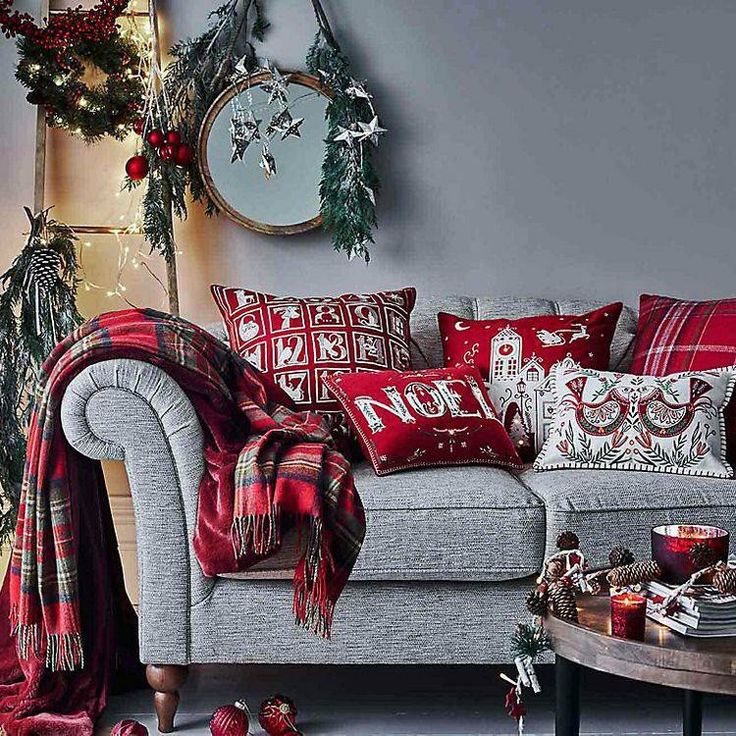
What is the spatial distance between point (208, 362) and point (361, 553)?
529 mm

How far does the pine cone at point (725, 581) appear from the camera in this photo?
64.2 inches

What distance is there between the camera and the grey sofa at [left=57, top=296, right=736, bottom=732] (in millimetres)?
2328

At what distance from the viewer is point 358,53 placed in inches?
139

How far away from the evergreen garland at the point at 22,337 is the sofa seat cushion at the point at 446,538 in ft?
3.69

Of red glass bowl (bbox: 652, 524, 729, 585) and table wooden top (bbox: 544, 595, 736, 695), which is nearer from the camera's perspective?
table wooden top (bbox: 544, 595, 736, 695)

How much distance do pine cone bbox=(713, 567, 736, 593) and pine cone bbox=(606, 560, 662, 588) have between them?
12cm

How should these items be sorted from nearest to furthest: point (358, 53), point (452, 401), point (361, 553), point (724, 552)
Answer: point (724, 552) < point (361, 553) < point (452, 401) < point (358, 53)

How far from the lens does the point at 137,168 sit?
3312 millimetres

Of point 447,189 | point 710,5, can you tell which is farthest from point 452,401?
point 710,5

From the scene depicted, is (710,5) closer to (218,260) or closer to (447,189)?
(447,189)

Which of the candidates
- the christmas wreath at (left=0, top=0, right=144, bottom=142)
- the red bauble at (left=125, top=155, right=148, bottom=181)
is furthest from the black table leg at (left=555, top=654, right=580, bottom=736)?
the christmas wreath at (left=0, top=0, right=144, bottom=142)

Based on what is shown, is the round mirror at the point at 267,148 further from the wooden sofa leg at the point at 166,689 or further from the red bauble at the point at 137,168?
the wooden sofa leg at the point at 166,689

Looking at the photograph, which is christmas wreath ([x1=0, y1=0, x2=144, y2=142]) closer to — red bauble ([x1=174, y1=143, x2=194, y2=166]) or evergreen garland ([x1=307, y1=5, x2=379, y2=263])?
red bauble ([x1=174, y1=143, x2=194, y2=166])

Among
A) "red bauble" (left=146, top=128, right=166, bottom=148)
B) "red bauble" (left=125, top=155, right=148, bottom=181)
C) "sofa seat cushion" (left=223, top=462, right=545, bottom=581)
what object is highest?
"red bauble" (left=146, top=128, right=166, bottom=148)
